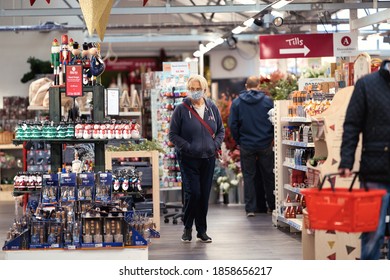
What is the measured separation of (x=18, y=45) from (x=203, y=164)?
993 cm

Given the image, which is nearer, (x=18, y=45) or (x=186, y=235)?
(x=186, y=235)

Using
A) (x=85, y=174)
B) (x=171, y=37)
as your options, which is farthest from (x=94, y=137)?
(x=171, y=37)

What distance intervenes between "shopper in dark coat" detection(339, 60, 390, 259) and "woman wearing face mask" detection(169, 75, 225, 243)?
10.6 ft

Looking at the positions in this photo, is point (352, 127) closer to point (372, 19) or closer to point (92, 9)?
point (92, 9)

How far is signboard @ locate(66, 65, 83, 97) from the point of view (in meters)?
7.72

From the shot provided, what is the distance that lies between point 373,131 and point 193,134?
3338 mm

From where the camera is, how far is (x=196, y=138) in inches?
337

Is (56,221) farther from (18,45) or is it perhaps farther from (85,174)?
(18,45)

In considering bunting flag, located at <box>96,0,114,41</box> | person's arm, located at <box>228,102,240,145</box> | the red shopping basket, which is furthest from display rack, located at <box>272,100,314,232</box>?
the red shopping basket

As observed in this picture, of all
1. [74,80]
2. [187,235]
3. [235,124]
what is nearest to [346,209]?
[74,80]

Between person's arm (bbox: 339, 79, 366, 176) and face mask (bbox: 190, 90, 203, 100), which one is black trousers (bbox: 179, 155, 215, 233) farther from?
person's arm (bbox: 339, 79, 366, 176)

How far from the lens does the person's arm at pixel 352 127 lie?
5314 mm

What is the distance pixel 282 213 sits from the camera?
1004cm
